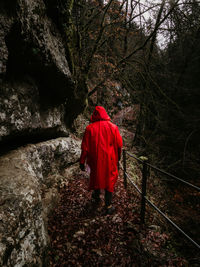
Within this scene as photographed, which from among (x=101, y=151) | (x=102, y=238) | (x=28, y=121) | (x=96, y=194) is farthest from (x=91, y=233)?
(x=28, y=121)

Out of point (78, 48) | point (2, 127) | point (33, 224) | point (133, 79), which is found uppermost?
point (78, 48)

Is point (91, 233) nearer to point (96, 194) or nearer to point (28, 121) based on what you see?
point (96, 194)

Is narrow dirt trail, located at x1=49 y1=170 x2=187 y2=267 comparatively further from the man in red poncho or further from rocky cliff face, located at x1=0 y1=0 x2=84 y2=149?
rocky cliff face, located at x1=0 y1=0 x2=84 y2=149

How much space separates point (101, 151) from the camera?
3.28m

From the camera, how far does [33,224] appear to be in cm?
206

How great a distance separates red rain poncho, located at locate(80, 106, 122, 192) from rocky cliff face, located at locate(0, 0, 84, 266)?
1.15 meters

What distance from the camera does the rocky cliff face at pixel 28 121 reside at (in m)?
1.86

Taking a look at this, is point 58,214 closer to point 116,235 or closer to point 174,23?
point 116,235

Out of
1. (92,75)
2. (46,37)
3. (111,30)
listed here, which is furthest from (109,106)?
(46,37)

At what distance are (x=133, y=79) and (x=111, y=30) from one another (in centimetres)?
231

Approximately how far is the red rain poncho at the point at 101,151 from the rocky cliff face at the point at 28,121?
1152 mm

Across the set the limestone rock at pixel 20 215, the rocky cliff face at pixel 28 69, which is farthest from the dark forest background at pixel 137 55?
the limestone rock at pixel 20 215

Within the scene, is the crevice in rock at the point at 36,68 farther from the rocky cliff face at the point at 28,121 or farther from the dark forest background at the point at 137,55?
the dark forest background at the point at 137,55

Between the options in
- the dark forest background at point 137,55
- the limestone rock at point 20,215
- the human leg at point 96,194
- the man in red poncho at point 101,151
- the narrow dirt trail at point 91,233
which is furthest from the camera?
the dark forest background at point 137,55
